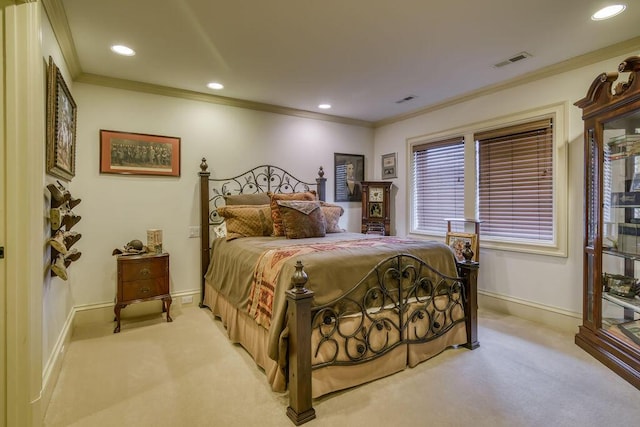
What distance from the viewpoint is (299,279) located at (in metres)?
1.75

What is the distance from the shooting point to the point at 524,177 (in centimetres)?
333

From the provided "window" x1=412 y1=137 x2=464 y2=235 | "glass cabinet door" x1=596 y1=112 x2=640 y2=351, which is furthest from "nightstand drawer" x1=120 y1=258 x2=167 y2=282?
"glass cabinet door" x1=596 y1=112 x2=640 y2=351

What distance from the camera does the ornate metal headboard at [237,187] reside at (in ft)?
12.0

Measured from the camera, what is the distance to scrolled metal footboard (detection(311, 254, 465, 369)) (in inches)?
76.9

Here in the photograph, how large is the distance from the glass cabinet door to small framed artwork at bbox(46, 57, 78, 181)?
385cm

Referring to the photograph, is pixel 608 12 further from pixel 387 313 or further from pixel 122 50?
pixel 122 50

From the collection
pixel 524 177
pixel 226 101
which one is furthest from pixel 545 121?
pixel 226 101

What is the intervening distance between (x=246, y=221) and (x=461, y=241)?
2.41 metres

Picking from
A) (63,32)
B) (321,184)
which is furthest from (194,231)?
(63,32)

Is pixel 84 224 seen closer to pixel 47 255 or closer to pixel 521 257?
pixel 47 255

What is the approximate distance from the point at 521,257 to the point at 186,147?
3.77 metres

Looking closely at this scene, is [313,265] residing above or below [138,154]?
below

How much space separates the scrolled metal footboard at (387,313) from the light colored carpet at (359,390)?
225 millimetres

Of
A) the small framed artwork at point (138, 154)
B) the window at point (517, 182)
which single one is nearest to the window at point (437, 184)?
the window at point (517, 182)
